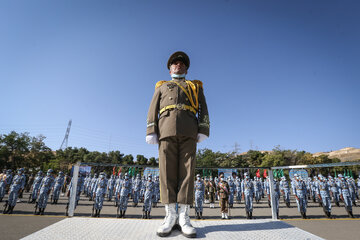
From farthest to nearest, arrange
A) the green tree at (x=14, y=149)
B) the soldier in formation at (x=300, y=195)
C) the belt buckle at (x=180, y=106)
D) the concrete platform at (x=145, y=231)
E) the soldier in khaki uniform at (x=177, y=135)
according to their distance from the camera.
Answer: the green tree at (x=14, y=149) < the soldier in formation at (x=300, y=195) < the belt buckle at (x=180, y=106) < the soldier in khaki uniform at (x=177, y=135) < the concrete platform at (x=145, y=231)

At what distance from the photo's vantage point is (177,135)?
2.10 m

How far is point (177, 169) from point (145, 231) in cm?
70

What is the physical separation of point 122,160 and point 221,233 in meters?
54.6

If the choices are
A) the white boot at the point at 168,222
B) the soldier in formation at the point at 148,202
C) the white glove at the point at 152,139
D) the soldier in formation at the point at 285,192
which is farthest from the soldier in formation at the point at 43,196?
the soldier in formation at the point at 285,192

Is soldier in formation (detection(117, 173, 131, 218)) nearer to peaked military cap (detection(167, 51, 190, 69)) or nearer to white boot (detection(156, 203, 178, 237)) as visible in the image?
white boot (detection(156, 203, 178, 237))

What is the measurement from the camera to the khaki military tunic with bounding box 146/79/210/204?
2035 millimetres

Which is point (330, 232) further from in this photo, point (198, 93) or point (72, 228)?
point (72, 228)

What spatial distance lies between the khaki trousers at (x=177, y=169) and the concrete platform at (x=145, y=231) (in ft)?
1.13

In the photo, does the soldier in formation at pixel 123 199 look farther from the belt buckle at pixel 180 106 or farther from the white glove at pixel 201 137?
the belt buckle at pixel 180 106

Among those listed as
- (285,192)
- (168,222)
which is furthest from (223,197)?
(168,222)

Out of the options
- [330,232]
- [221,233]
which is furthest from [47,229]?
[330,232]

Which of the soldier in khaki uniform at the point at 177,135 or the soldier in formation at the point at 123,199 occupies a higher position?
the soldier in khaki uniform at the point at 177,135

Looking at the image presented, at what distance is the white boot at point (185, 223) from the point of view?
171 centimetres

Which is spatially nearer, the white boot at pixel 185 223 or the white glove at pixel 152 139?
the white boot at pixel 185 223
